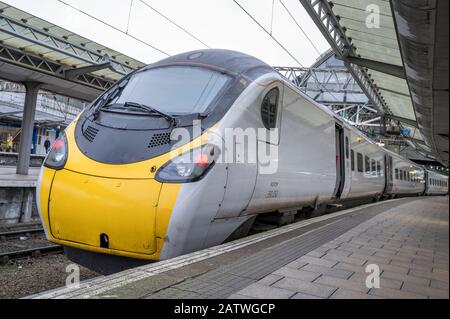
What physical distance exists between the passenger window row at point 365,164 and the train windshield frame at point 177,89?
735cm

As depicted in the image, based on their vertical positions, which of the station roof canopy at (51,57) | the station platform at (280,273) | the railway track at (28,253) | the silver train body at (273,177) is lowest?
the railway track at (28,253)

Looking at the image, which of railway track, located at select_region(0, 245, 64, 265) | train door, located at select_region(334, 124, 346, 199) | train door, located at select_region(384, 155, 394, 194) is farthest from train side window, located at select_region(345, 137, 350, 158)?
train door, located at select_region(384, 155, 394, 194)

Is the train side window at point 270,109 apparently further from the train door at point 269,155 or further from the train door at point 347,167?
the train door at point 347,167

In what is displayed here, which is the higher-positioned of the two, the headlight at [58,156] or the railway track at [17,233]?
the headlight at [58,156]

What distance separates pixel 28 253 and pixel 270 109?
4850 mm

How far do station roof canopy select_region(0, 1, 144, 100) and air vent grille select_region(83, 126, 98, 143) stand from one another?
7.07m

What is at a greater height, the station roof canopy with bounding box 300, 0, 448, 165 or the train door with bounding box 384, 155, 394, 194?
the station roof canopy with bounding box 300, 0, 448, 165

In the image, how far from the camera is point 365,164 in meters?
13.5

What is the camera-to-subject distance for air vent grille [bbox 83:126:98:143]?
452cm

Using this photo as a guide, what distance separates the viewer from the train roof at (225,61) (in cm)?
519

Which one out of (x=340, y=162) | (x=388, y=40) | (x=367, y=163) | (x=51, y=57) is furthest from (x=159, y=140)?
(x=367, y=163)

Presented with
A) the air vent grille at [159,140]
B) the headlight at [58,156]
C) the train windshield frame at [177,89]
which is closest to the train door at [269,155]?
the train windshield frame at [177,89]

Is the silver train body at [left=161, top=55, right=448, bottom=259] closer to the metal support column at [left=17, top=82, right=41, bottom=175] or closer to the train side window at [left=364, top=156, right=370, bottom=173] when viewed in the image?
the train side window at [left=364, top=156, right=370, bottom=173]

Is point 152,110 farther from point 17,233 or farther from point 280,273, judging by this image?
point 17,233
